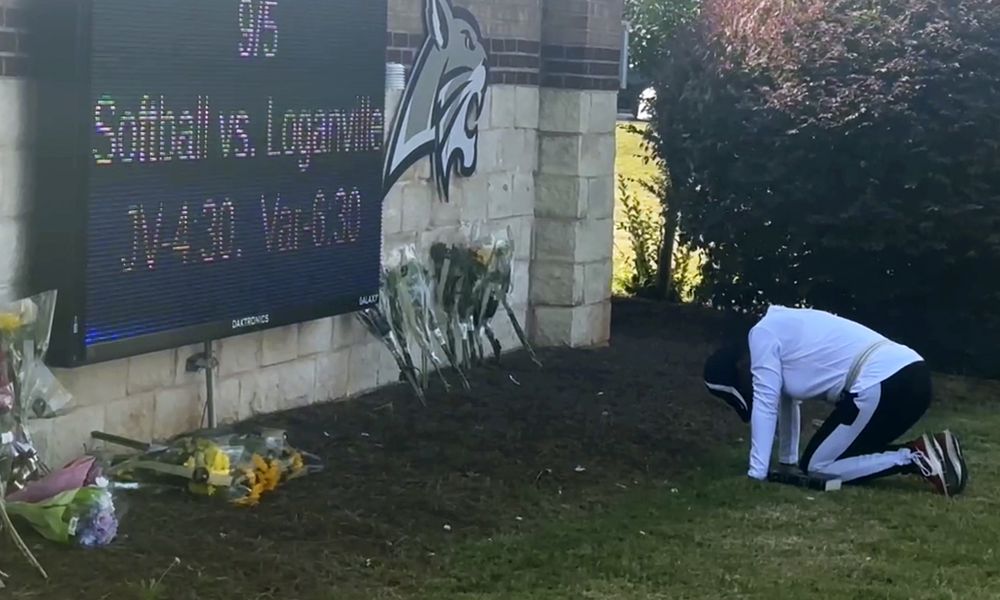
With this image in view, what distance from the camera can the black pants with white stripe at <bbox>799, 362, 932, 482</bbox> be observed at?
25.5ft

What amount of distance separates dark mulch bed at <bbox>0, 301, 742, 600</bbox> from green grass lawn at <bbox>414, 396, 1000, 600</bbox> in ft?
0.72

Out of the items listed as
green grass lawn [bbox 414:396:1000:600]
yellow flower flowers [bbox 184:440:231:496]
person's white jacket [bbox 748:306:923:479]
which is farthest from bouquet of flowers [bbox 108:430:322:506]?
person's white jacket [bbox 748:306:923:479]

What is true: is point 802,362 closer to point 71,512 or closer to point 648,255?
point 71,512

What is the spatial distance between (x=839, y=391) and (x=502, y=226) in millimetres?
3665

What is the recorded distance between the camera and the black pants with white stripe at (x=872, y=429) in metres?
7.77

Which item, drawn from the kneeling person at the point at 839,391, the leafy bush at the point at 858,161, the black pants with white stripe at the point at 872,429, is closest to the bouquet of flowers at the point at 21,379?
the kneeling person at the point at 839,391

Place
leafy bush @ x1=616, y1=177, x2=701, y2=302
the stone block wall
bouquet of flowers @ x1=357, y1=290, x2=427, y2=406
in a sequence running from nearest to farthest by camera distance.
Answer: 1. the stone block wall
2. bouquet of flowers @ x1=357, y1=290, x2=427, y2=406
3. leafy bush @ x1=616, y1=177, x2=701, y2=302

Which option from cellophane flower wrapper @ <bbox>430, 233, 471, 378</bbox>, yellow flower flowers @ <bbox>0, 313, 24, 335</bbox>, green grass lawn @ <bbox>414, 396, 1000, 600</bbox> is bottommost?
A: green grass lawn @ <bbox>414, 396, 1000, 600</bbox>

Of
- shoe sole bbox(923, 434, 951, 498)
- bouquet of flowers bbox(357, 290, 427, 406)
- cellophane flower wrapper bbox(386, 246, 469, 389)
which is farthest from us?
cellophane flower wrapper bbox(386, 246, 469, 389)

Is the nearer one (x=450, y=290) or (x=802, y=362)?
(x=802, y=362)

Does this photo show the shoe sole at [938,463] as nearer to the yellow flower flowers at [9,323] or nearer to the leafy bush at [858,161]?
the leafy bush at [858,161]

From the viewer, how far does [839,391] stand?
7918mm

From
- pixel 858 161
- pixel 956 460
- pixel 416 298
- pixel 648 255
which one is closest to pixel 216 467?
pixel 416 298

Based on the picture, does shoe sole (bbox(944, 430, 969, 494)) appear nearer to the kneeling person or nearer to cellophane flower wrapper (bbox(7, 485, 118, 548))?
the kneeling person
